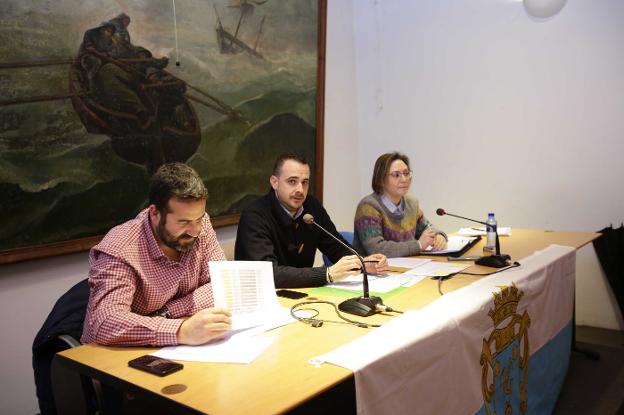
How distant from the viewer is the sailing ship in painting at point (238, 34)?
11.2 feet

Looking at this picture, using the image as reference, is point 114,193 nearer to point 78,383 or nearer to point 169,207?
point 169,207

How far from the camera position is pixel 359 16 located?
4.65 meters

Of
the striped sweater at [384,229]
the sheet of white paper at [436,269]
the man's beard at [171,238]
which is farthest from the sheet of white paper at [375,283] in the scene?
the man's beard at [171,238]

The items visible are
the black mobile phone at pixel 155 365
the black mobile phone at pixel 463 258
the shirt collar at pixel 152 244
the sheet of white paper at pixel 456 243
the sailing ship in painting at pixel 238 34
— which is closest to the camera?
the black mobile phone at pixel 155 365

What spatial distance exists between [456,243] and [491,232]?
26 centimetres

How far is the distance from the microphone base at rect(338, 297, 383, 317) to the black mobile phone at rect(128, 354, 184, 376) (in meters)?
0.63

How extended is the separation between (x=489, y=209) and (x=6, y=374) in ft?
11.0

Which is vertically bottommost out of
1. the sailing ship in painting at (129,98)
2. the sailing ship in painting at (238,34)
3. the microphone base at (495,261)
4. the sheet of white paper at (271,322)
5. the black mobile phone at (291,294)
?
the black mobile phone at (291,294)

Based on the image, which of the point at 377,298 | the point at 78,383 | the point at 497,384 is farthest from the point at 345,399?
the point at 497,384

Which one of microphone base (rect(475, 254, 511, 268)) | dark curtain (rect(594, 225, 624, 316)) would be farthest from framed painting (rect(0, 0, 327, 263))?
dark curtain (rect(594, 225, 624, 316))

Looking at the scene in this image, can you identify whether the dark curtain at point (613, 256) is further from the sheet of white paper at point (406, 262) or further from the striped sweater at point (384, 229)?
the sheet of white paper at point (406, 262)

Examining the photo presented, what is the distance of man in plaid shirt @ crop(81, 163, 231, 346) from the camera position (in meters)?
1.45

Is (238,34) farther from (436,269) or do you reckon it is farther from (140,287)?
(140,287)

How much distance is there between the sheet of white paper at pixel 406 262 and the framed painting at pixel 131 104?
1.30m
